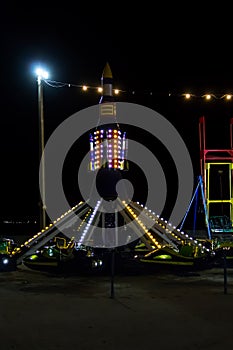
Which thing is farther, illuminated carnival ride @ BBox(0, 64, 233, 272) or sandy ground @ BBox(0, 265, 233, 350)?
illuminated carnival ride @ BBox(0, 64, 233, 272)

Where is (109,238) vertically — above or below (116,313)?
above

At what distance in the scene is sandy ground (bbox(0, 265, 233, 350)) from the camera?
8.12m

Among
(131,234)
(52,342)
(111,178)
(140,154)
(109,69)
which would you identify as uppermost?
(109,69)

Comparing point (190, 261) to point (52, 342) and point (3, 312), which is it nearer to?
point (3, 312)

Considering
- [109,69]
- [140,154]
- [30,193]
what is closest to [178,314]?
[109,69]

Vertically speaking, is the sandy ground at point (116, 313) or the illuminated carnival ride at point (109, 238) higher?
the illuminated carnival ride at point (109, 238)

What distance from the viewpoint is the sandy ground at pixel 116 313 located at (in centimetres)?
812

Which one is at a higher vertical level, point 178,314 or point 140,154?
point 140,154

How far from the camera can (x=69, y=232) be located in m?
22.0

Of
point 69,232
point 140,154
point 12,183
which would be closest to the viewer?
point 69,232

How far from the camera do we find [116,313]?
33.9ft

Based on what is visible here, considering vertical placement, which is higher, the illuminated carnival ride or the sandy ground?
the illuminated carnival ride

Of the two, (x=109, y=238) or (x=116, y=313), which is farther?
(x=109, y=238)

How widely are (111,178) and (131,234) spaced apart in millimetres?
2795
